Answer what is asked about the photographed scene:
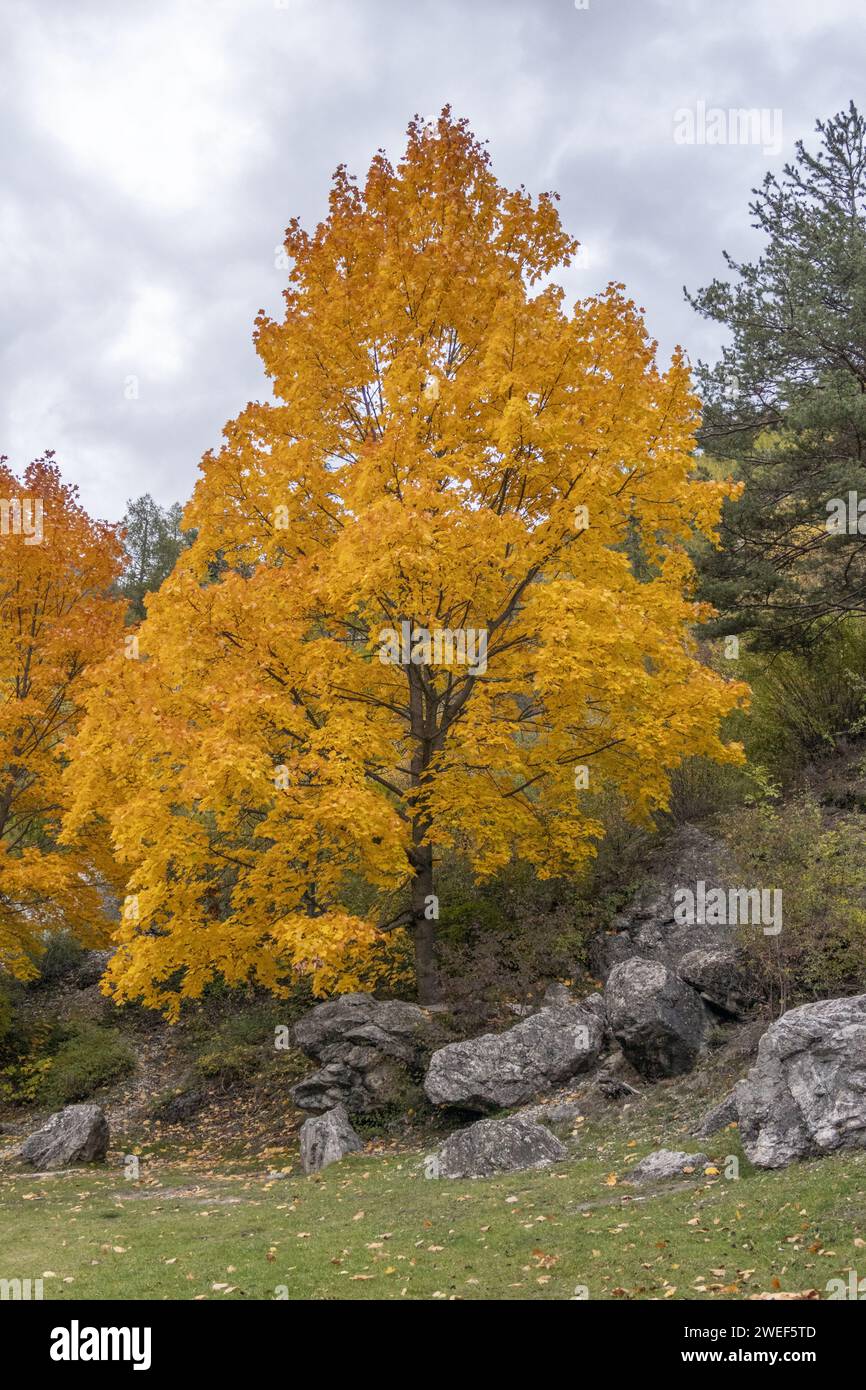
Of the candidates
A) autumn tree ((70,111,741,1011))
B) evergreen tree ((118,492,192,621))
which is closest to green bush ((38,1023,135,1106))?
autumn tree ((70,111,741,1011))

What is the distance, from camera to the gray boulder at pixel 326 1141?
40.4 feet

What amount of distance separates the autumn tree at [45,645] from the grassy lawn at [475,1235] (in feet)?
19.2

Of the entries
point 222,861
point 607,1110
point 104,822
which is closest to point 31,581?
point 104,822

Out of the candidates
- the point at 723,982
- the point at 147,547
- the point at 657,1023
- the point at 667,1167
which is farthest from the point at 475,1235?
the point at 147,547

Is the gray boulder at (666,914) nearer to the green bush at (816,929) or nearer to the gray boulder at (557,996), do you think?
the gray boulder at (557,996)

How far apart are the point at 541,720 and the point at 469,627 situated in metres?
1.74

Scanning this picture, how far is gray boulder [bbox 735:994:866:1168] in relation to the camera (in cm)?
867

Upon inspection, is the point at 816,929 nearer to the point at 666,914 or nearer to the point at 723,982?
the point at 723,982

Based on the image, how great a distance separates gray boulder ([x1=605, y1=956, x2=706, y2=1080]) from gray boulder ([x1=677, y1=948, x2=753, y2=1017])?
20cm

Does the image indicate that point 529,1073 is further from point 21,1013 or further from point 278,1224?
point 21,1013

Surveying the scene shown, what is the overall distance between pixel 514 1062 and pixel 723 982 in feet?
9.52

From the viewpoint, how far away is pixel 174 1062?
726 inches

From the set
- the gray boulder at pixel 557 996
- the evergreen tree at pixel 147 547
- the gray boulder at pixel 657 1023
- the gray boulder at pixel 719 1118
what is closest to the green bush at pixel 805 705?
the gray boulder at pixel 557 996
